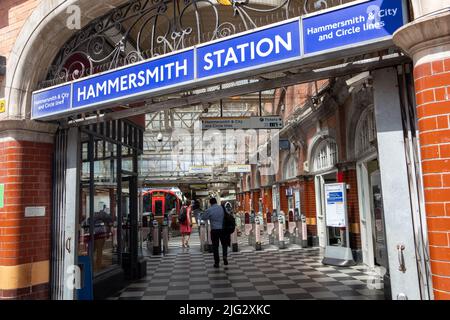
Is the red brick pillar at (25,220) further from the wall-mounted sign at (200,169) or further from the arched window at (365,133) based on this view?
the wall-mounted sign at (200,169)

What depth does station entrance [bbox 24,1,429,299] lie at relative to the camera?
10.7ft

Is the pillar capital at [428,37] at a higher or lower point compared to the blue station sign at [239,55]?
lower

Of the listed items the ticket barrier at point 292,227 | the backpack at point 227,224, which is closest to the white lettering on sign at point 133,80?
the backpack at point 227,224

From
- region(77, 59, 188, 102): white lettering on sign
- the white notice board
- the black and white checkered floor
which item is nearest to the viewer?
region(77, 59, 188, 102): white lettering on sign

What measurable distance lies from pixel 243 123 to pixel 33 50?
488cm

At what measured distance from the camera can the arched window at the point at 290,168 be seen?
14789mm

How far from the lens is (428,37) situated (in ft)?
8.49

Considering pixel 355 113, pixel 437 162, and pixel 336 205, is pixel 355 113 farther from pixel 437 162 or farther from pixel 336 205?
pixel 437 162

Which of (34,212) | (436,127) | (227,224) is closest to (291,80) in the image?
(436,127)

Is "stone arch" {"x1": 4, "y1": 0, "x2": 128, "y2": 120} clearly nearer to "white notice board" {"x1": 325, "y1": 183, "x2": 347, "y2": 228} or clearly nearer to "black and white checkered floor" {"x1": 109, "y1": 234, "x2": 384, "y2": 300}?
"black and white checkered floor" {"x1": 109, "y1": 234, "x2": 384, "y2": 300}

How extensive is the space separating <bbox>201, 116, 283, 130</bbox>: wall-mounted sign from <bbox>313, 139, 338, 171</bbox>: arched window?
2241 millimetres

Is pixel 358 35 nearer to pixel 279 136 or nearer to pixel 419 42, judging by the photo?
pixel 419 42

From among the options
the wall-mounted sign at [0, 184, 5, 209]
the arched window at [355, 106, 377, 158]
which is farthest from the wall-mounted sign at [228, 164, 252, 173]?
the wall-mounted sign at [0, 184, 5, 209]

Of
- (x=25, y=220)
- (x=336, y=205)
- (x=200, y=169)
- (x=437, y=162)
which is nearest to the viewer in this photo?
(x=437, y=162)
